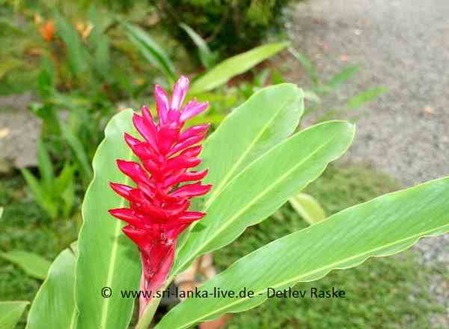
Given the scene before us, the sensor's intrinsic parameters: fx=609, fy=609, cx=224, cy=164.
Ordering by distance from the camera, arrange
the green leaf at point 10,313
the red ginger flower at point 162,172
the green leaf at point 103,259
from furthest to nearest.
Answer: the green leaf at point 10,313 → the green leaf at point 103,259 → the red ginger flower at point 162,172

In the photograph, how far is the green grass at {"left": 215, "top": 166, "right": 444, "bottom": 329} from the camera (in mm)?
1941

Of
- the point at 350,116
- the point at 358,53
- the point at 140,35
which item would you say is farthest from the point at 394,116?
the point at 140,35

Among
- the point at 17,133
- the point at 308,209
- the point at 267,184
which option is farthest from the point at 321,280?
the point at 17,133

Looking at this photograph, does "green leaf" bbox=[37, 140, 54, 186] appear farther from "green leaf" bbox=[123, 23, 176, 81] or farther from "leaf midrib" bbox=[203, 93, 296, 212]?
Result: "leaf midrib" bbox=[203, 93, 296, 212]

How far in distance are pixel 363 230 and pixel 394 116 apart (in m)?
2.80

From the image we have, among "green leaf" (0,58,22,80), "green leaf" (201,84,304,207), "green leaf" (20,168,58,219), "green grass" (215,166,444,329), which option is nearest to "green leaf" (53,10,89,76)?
"green leaf" (20,168,58,219)

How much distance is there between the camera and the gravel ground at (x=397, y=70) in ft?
9.90

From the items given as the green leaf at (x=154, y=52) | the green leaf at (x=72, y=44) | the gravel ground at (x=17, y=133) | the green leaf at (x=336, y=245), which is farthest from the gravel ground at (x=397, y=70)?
the gravel ground at (x=17, y=133)

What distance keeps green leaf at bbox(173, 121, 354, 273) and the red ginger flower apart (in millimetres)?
131

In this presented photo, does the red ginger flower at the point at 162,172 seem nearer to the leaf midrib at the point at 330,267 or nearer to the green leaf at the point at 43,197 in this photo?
the leaf midrib at the point at 330,267

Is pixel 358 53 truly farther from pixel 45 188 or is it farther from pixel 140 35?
pixel 45 188

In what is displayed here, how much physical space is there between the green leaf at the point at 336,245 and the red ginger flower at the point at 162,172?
0.12m

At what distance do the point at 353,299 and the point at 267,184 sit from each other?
1187 mm

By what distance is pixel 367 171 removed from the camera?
9.53 ft
